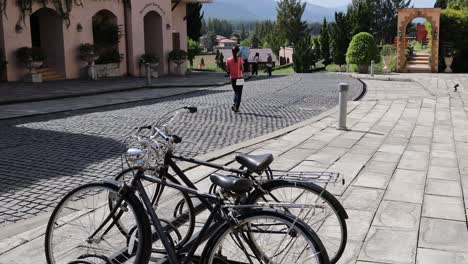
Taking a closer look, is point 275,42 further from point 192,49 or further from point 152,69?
point 152,69

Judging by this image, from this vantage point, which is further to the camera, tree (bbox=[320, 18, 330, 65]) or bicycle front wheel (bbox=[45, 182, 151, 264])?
tree (bbox=[320, 18, 330, 65])

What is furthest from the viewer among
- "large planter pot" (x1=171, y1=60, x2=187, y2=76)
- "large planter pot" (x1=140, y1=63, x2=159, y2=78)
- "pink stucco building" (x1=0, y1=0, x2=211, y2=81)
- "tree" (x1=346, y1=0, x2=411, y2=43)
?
"tree" (x1=346, y1=0, x2=411, y2=43)

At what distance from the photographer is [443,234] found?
4656mm

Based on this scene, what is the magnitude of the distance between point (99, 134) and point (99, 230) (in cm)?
655

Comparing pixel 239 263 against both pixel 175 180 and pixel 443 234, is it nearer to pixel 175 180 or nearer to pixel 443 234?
pixel 175 180

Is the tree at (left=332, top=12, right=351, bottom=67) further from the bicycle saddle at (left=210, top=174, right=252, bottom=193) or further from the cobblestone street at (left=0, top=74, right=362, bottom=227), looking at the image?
the bicycle saddle at (left=210, top=174, right=252, bottom=193)

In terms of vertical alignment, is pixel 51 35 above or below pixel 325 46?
above

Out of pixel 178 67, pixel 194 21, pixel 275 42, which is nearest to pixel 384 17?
pixel 275 42

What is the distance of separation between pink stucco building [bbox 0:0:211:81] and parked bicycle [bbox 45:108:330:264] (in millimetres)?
18189

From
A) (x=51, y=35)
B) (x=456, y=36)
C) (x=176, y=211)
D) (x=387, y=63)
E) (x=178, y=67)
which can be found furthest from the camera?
(x=387, y=63)

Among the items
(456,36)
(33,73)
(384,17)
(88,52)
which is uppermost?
(384,17)

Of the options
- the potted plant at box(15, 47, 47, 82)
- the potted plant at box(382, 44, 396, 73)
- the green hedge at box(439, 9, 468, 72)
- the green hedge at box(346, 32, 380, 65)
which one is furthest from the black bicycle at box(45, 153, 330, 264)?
the green hedge at box(439, 9, 468, 72)

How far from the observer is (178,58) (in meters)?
28.1

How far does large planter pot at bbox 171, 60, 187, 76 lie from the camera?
28.4 meters
